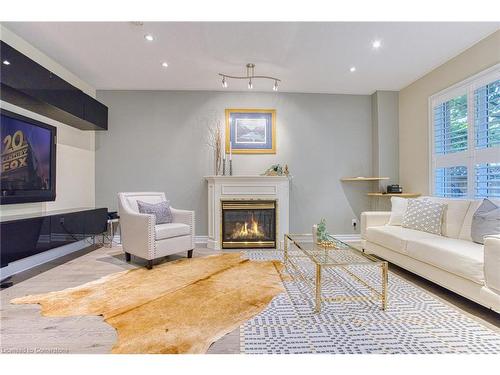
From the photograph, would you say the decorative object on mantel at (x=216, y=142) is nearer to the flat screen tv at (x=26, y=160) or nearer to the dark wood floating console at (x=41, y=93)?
the dark wood floating console at (x=41, y=93)

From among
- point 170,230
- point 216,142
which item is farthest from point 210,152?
point 170,230

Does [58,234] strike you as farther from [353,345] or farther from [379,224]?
[379,224]

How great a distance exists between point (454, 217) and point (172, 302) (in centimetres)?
287

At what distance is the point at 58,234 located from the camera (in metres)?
2.95

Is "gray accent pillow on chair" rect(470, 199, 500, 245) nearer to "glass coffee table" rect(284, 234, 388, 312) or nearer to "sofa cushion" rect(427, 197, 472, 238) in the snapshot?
"sofa cushion" rect(427, 197, 472, 238)

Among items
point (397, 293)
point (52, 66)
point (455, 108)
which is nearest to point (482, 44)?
point (455, 108)

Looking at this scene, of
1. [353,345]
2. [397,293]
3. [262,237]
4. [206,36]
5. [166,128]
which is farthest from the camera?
[166,128]

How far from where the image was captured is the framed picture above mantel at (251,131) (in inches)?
175

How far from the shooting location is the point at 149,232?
296 centimetres

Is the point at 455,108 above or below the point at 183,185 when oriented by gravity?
above

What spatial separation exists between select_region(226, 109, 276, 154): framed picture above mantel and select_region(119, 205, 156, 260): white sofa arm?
1.93 metres

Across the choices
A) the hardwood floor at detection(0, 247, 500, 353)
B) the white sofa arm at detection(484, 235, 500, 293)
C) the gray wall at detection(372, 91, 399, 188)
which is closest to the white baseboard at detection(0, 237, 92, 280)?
the hardwood floor at detection(0, 247, 500, 353)

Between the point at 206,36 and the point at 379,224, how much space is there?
3.11 metres
